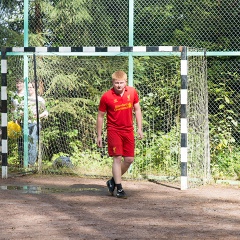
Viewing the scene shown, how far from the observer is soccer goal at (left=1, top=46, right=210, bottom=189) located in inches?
468

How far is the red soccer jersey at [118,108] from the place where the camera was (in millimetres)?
10086

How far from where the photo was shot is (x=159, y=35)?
13297 millimetres

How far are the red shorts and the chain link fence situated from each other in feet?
7.72

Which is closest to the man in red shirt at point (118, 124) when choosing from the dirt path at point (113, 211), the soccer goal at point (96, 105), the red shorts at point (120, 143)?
the red shorts at point (120, 143)

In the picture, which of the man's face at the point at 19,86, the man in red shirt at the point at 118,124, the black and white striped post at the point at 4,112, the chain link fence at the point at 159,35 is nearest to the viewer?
the man in red shirt at the point at 118,124

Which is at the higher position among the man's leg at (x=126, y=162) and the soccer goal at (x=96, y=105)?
the soccer goal at (x=96, y=105)

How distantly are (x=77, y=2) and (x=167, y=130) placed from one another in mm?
3184

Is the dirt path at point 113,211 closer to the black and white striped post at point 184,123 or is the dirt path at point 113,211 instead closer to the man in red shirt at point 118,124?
the black and white striped post at point 184,123

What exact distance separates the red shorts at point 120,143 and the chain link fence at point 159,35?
2.35m

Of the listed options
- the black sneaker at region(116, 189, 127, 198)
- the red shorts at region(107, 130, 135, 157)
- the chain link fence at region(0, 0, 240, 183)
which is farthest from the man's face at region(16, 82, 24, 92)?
the black sneaker at region(116, 189, 127, 198)

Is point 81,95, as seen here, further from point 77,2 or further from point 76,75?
point 77,2

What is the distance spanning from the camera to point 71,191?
10734mm

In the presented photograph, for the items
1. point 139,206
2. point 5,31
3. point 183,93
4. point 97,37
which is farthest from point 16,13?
point 139,206

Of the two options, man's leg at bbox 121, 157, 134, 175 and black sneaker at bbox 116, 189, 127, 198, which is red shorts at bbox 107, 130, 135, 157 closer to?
man's leg at bbox 121, 157, 134, 175
